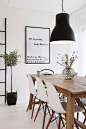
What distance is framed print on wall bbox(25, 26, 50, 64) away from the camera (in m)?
4.98

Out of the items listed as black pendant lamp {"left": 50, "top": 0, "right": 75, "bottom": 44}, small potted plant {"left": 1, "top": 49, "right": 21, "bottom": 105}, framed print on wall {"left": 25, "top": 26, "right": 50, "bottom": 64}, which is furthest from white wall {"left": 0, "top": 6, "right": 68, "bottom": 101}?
black pendant lamp {"left": 50, "top": 0, "right": 75, "bottom": 44}

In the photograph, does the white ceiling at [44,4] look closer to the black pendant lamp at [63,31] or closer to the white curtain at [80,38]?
the white curtain at [80,38]

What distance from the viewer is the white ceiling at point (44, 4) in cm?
430

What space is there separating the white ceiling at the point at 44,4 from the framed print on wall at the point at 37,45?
0.63 metres

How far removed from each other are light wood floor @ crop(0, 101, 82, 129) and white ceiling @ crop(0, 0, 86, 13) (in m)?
2.84

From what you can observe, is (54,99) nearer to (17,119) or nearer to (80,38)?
(17,119)

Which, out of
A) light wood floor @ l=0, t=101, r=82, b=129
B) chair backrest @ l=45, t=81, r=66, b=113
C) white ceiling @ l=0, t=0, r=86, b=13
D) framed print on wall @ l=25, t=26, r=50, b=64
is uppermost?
white ceiling @ l=0, t=0, r=86, b=13

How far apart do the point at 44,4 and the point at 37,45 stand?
4.09ft

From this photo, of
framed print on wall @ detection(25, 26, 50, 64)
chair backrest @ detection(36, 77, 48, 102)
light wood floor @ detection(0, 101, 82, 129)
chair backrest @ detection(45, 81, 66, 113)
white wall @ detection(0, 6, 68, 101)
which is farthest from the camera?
framed print on wall @ detection(25, 26, 50, 64)

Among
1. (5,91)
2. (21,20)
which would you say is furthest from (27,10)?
(5,91)

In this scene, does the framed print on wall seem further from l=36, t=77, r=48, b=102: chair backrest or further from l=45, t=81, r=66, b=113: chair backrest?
l=45, t=81, r=66, b=113: chair backrest

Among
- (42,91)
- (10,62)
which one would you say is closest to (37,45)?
(10,62)

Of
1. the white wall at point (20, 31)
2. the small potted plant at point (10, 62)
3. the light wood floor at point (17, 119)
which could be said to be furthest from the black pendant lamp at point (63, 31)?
the white wall at point (20, 31)

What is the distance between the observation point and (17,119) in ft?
11.0
